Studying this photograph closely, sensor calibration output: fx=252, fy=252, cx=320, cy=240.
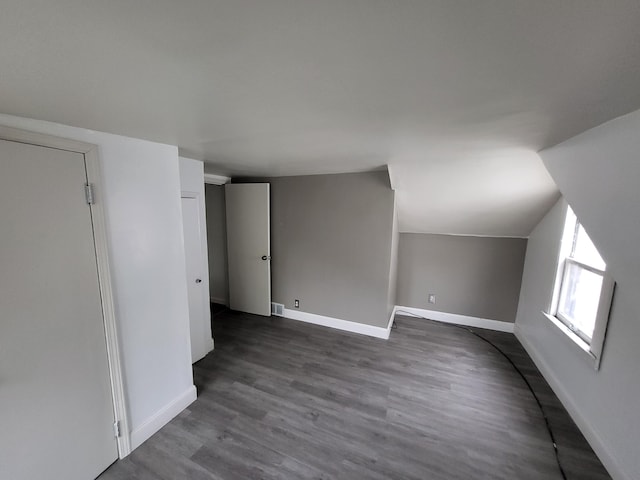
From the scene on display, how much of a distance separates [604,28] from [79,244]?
2.19 meters

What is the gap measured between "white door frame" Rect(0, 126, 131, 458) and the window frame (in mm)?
3319

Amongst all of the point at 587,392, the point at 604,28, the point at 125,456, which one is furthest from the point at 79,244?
the point at 587,392

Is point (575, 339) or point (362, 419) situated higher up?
point (575, 339)

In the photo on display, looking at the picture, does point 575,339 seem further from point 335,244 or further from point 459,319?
point 335,244

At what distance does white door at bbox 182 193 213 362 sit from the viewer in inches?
101

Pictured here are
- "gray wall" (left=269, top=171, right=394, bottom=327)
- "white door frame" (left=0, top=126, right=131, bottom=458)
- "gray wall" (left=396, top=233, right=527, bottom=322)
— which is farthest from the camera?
"gray wall" (left=396, top=233, right=527, bottom=322)

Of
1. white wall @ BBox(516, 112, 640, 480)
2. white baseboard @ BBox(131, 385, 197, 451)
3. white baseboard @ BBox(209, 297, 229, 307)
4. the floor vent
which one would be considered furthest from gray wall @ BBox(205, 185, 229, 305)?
white wall @ BBox(516, 112, 640, 480)

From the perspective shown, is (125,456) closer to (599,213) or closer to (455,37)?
A: (455,37)

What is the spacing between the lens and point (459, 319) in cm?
361

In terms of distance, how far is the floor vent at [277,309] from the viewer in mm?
3795

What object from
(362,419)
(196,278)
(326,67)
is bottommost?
(362,419)

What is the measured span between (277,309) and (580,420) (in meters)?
3.27

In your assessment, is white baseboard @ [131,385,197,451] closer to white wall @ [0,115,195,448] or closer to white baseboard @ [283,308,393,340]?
white wall @ [0,115,195,448]

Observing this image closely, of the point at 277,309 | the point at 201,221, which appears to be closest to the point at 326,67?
the point at 201,221
